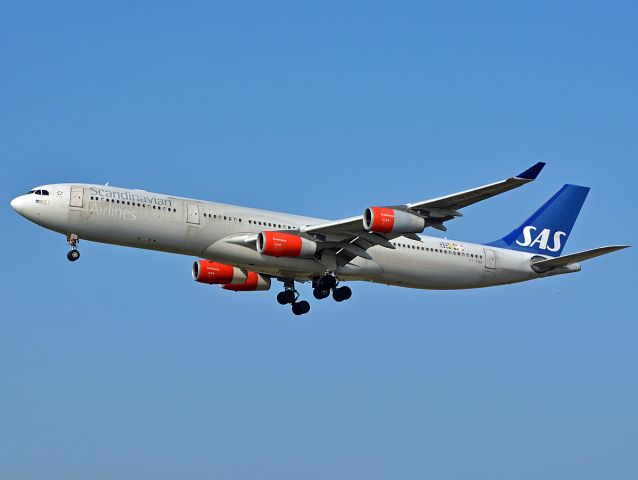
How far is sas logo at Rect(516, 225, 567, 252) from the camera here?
213 ft

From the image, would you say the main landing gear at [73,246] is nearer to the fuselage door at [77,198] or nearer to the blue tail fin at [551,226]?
the fuselage door at [77,198]

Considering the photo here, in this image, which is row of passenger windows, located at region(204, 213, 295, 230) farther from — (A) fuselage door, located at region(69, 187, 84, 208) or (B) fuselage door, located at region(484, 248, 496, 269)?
(B) fuselage door, located at region(484, 248, 496, 269)

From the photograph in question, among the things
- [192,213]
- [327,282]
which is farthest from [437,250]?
[192,213]

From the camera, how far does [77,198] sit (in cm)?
5341

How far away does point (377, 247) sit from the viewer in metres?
58.7

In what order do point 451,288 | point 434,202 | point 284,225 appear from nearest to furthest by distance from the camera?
point 434,202 → point 284,225 → point 451,288

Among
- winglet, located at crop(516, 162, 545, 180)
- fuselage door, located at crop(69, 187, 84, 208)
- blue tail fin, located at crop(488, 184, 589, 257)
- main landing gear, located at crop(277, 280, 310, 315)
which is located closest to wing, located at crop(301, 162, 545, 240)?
winglet, located at crop(516, 162, 545, 180)

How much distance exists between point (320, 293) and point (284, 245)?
4.28 meters

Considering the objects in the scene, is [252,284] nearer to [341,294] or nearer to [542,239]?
[341,294]

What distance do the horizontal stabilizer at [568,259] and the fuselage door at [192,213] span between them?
18.0 meters

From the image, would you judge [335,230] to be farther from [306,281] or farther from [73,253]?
[73,253]

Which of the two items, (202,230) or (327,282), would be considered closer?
(202,230)

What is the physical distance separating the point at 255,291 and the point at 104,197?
11887 millimetres

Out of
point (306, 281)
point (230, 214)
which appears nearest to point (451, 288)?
point (306, 281)
